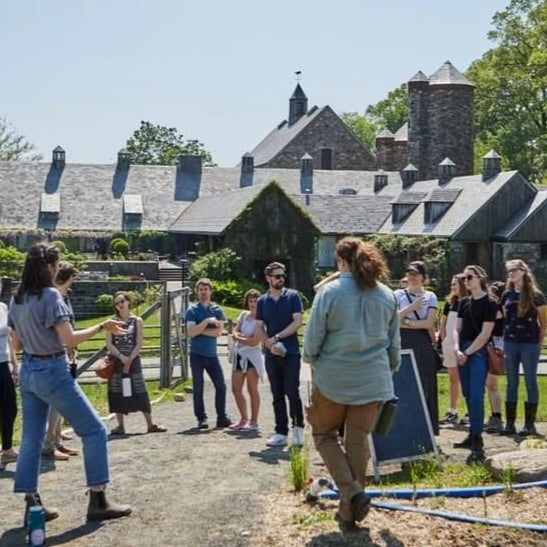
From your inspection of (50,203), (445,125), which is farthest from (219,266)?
(445,125)

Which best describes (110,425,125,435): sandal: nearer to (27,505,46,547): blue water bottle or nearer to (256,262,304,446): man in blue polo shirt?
(256,262,304,446): man in blue polo shirt

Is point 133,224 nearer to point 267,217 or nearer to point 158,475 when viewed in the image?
point 267,217

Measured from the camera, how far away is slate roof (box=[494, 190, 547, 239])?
47.0m

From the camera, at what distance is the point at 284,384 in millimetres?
9367

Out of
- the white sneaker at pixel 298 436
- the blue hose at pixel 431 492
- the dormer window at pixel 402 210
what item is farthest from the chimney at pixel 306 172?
the blue hose at pixel 431 492

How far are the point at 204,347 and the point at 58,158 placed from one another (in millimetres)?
55059

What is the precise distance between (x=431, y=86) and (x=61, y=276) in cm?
5700

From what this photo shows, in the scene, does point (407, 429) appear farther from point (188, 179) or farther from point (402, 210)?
point (188, 179)

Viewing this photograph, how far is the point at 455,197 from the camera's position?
51188 mm

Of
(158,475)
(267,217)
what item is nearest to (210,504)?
(158,475)

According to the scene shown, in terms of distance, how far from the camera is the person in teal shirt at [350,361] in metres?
5.95

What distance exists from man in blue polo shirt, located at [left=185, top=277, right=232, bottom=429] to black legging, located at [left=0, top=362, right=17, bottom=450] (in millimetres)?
2547

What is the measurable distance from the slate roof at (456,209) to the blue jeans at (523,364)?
123 ft

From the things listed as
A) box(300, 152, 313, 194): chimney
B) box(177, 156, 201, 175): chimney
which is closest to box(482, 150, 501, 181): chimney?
box(300, 152, 313, 194): chimney
